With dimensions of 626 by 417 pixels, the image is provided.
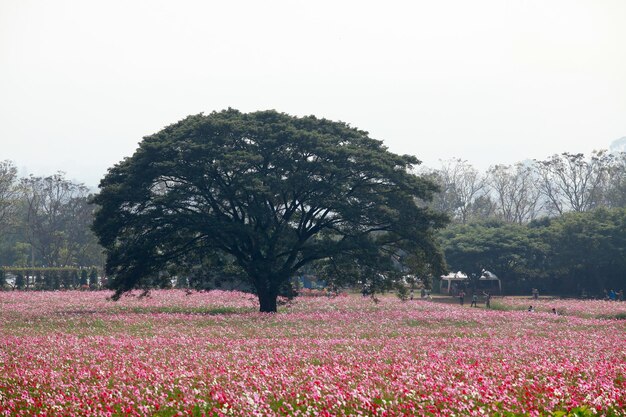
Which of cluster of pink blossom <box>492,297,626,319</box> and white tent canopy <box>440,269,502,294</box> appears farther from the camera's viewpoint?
white tent canopy <box>440,269,502,294</box>

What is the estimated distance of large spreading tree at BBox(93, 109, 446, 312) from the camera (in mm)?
40562

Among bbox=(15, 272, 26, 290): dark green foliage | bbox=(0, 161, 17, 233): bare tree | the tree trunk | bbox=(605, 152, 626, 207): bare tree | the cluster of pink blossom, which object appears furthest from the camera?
bbox=(605, 152, 626, 207): bare tree

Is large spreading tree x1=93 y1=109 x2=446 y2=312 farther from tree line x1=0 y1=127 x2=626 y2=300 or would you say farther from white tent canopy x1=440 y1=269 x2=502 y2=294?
white tent canopy x1=440 y1=269 x2=502 y2=294

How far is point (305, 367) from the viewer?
61.2 feet

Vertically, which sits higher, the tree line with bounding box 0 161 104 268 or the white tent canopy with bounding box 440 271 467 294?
the tree line with bounding box 0 161 104 268

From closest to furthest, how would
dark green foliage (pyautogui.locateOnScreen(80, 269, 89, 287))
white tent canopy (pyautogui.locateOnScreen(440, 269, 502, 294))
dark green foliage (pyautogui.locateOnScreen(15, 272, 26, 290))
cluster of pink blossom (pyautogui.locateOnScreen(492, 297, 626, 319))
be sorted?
cluster of pink blossom (pyautogui.locateOnScreen(492, 297, 626, 319)), white tent canopy (pyautogui.locateOnScreen(440, 269, 502, 294)), dark green foliage (pyautogui.locateOnScreen(15, 272, 26, 290)), dark green foliage (pyautogui.locateOnScreen(80, 269, 89, 287))

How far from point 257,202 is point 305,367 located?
22944mm

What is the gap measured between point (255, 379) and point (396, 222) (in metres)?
26.2

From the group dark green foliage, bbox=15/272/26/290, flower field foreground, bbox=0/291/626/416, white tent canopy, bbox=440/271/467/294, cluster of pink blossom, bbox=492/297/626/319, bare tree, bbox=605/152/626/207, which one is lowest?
flower field foreground, bbox=0/291/626/416

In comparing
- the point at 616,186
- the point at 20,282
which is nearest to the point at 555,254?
the point at 616,186

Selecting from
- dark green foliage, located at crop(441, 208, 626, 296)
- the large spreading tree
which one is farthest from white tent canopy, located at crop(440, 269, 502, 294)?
the large spreading tree

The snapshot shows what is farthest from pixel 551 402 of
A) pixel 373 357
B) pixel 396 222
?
pixel 396 222

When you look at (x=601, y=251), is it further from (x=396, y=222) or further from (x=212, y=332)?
(x=212, y=332)

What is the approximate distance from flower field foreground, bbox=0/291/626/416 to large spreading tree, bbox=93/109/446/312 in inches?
233
